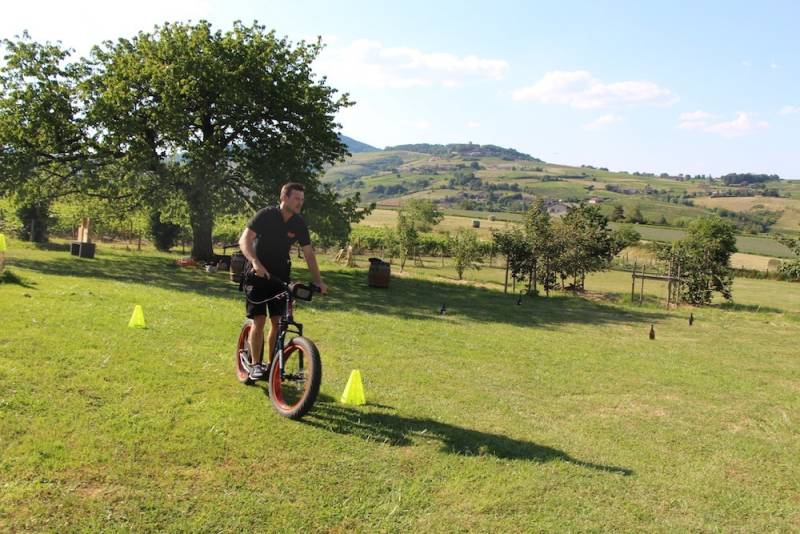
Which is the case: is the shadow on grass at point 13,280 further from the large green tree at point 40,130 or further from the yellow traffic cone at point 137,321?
the large green tree at point 40,130

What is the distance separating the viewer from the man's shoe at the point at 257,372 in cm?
680

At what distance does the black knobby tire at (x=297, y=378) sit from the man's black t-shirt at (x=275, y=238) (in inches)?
34.9

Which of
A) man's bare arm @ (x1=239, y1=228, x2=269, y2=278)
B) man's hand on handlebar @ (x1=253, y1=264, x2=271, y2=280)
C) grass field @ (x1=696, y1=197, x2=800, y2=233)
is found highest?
grass field @ (x1=696, y1=197, x2=800, y2=233)

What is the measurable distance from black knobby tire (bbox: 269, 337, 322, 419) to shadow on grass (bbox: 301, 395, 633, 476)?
21cm

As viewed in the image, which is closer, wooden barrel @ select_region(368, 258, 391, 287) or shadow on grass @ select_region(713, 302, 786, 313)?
wooden barrel @ select_region(368, 258, 391, 287)

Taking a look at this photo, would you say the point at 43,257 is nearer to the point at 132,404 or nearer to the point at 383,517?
the point at 132,404

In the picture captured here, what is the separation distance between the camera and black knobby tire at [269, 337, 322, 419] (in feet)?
19.5

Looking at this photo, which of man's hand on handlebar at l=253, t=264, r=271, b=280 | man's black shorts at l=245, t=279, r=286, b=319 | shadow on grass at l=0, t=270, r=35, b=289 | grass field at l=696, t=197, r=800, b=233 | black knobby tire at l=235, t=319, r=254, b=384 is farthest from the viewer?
grass field at l=696, t=197, r=800, b=233

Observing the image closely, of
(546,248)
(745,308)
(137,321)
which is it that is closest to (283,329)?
(137,321)

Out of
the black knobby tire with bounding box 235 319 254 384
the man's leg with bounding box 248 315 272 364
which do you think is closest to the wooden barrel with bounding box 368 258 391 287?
the black knobby tire with bounding box 235 319 254 384

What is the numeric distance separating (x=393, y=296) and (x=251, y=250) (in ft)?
52.4

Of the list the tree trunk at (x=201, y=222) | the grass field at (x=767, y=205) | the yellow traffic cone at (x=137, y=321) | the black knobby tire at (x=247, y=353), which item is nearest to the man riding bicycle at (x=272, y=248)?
the black knobby tire at (x=247, y=353)

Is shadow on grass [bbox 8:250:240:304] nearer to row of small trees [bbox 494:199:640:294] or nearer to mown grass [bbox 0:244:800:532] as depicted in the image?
mown grass [bbox 0:244:800:532]

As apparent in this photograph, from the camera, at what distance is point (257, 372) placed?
6816 mm
